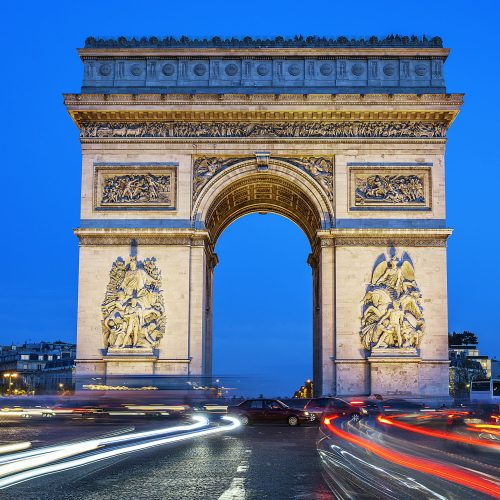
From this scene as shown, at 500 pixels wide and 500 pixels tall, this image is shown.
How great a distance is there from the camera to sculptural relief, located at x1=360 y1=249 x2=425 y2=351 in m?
35.0

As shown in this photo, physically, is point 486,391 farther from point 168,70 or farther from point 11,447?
point 11,447

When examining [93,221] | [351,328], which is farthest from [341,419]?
[93,221]

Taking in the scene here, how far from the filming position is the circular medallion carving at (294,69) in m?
37.0

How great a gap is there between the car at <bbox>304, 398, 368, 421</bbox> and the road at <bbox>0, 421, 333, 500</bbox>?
11.5m

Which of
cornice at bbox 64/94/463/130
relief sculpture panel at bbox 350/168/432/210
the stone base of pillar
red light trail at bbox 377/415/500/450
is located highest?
cornice at bbox 64/94/463/130

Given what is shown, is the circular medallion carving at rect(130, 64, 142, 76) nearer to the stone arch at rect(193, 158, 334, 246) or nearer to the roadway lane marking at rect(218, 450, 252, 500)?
the stone arch at rect(193, 158, 334, 246)

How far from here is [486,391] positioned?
44.6m

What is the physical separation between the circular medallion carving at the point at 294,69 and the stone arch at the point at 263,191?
11.9 ft

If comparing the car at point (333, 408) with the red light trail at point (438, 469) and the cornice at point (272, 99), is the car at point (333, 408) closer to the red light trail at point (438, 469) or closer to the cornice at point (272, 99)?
the red light trail at point (438, 469)

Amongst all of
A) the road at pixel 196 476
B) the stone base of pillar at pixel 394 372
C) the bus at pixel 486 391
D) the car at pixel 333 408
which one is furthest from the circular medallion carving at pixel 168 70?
the road at pixel 196 476

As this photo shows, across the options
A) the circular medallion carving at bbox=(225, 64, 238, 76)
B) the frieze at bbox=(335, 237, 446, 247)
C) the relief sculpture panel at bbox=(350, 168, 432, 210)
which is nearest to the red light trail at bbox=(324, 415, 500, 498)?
the frieze at bbox=(335, 237, 446, 247)

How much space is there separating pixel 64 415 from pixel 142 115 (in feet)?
40.7

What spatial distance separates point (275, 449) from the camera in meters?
18.4

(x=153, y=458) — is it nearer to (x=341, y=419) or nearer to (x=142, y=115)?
(x=341, y=419)
